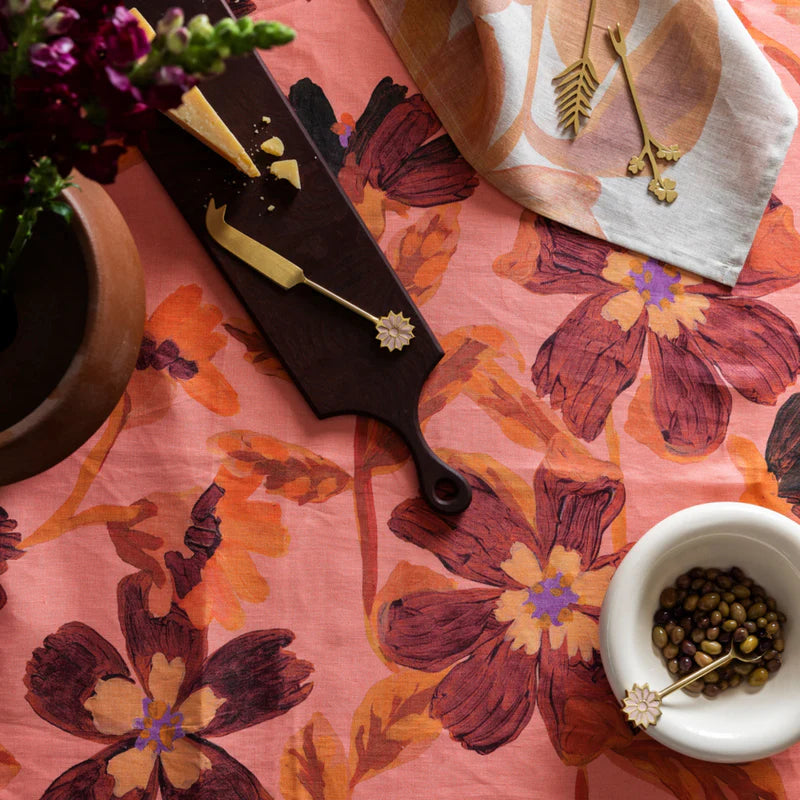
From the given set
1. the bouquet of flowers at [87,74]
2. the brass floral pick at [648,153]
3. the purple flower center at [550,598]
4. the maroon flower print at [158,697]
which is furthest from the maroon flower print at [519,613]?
the bouquet of flowers at [87,74]

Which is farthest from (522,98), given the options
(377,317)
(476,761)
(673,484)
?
(476,761)

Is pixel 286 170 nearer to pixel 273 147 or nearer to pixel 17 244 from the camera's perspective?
pixel 273 147

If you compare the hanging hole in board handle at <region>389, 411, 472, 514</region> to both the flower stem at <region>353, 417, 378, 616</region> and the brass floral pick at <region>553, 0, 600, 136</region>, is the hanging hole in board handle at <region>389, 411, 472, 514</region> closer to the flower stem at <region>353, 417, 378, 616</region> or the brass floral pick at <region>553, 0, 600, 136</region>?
the flower stem at <region>353, 417, 378, 616</region>

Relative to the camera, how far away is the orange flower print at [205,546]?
2.01 ft

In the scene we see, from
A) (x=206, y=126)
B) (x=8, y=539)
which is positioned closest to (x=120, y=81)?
(x=206, y=126)

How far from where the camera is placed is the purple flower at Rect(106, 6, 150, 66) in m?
0.31

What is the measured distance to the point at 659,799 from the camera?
604 mm

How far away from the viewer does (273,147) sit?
24.6 inches

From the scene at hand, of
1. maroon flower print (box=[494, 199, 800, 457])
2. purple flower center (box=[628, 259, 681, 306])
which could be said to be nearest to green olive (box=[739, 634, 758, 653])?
maroon flower print (box=[494, 199, 800, 457])

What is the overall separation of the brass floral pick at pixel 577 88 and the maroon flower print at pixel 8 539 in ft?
1.72

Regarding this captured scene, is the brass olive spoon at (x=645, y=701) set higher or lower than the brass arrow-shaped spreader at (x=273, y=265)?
lower

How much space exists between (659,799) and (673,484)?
23 centimetres

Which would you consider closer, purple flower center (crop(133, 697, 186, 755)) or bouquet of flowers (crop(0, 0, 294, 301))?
bouquet of flowers (crop(0, 0, 294, 301))

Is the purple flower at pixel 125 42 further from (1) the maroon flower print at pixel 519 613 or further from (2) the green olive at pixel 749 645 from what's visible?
(2) the green olive at pixel 749 645
